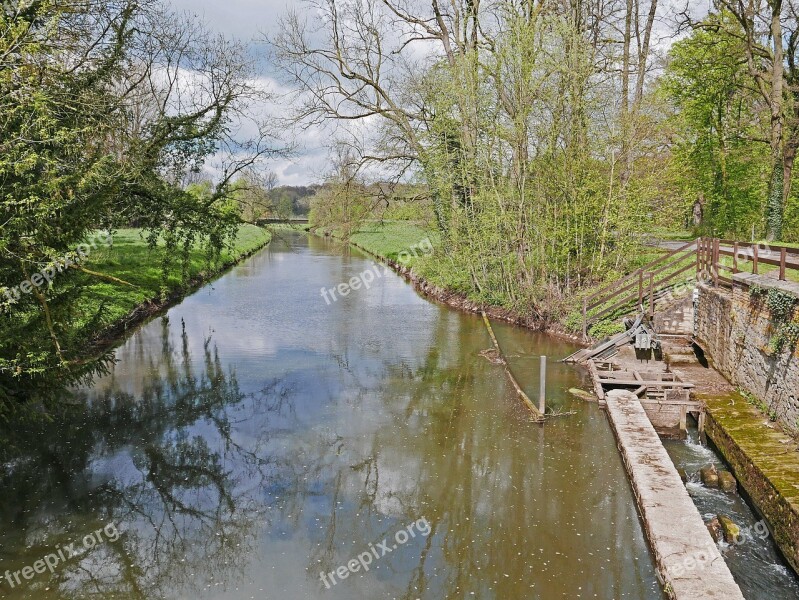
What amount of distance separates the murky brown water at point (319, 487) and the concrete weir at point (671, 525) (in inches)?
12.5

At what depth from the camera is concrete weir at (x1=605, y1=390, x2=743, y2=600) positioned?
5.82 meters

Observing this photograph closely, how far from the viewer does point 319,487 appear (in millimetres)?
8539

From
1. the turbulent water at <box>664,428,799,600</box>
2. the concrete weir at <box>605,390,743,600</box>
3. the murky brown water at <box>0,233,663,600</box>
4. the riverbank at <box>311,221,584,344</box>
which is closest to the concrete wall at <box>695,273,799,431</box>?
the turbulent water at <box>664,428,799,600</box>

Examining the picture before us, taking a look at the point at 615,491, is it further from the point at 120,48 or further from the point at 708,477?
the point at 120,48

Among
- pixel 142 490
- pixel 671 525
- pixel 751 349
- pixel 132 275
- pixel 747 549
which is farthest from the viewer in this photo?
pixel 132 275

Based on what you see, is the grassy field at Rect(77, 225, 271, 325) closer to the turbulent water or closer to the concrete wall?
the turbulent water

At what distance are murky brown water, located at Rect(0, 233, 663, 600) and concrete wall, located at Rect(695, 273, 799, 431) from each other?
2.65 metres

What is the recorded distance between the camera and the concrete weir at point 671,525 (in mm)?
5824

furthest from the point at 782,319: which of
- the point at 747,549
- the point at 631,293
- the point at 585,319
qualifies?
the point at 631,293

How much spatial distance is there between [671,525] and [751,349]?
540 cm

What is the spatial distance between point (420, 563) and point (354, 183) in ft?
65.3

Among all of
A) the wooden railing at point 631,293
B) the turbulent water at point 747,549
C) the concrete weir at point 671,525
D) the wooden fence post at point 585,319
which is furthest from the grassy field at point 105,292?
the wooden railing at point 631,293

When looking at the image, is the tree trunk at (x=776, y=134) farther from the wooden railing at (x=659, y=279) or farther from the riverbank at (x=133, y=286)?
the riverbank at (x=133, y=286)

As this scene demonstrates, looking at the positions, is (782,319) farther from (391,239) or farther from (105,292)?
(391,239)
